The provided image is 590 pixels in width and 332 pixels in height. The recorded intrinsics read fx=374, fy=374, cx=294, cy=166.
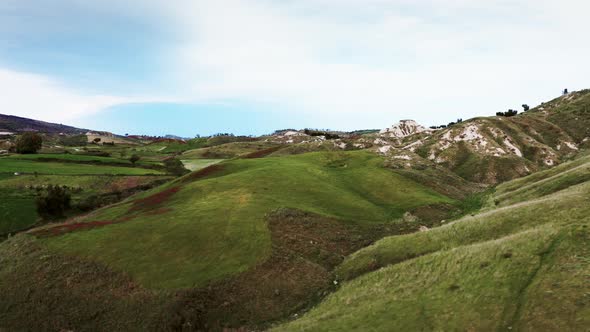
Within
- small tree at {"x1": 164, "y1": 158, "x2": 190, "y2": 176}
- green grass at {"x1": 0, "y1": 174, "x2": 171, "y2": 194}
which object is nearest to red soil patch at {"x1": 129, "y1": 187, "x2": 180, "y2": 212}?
green grass at {"x1": 0, "y1": 174, "x2": 171, "y2": 194}

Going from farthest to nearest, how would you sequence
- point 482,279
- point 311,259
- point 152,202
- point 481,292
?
1. point 152,202
2. point 311,259
3. point 482,279
4. point 481,292

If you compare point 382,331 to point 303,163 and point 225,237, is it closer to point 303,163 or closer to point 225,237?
point 225,237

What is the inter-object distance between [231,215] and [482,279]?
32.6 metres

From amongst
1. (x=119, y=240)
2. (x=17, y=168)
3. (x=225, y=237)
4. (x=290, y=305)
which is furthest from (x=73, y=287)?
(x=17, y=168)

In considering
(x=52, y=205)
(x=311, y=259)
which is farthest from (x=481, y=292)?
(x=52, y=205)

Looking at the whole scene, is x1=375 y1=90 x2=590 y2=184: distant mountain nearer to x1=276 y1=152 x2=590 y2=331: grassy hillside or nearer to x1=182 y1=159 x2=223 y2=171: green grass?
x1=276 y1=152 x2=590 y2=331: grassy hillside

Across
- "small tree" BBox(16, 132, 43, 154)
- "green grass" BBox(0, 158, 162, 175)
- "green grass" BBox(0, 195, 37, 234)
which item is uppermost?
"small tree" BBox(16, 132, 43, 154)

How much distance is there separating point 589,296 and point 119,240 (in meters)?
43.8

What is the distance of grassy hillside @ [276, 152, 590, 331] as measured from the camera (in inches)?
814

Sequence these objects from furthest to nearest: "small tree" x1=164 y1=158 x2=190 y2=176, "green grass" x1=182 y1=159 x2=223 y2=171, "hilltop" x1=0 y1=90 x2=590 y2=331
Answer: "green grass" x1=182 y1=159 x2=223 y2=171
"small tree" x1=164 y1=158 x2=190 y2=176
"hilltop" x1=0 y1=90 x2=590 y2=331

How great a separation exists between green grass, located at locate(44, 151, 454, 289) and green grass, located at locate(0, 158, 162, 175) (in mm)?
55135

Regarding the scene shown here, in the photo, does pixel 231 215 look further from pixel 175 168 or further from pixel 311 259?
pixel 175 168

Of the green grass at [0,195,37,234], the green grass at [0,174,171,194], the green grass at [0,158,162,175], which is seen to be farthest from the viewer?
the green grass at [0,158,162,175]

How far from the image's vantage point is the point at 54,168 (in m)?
114
